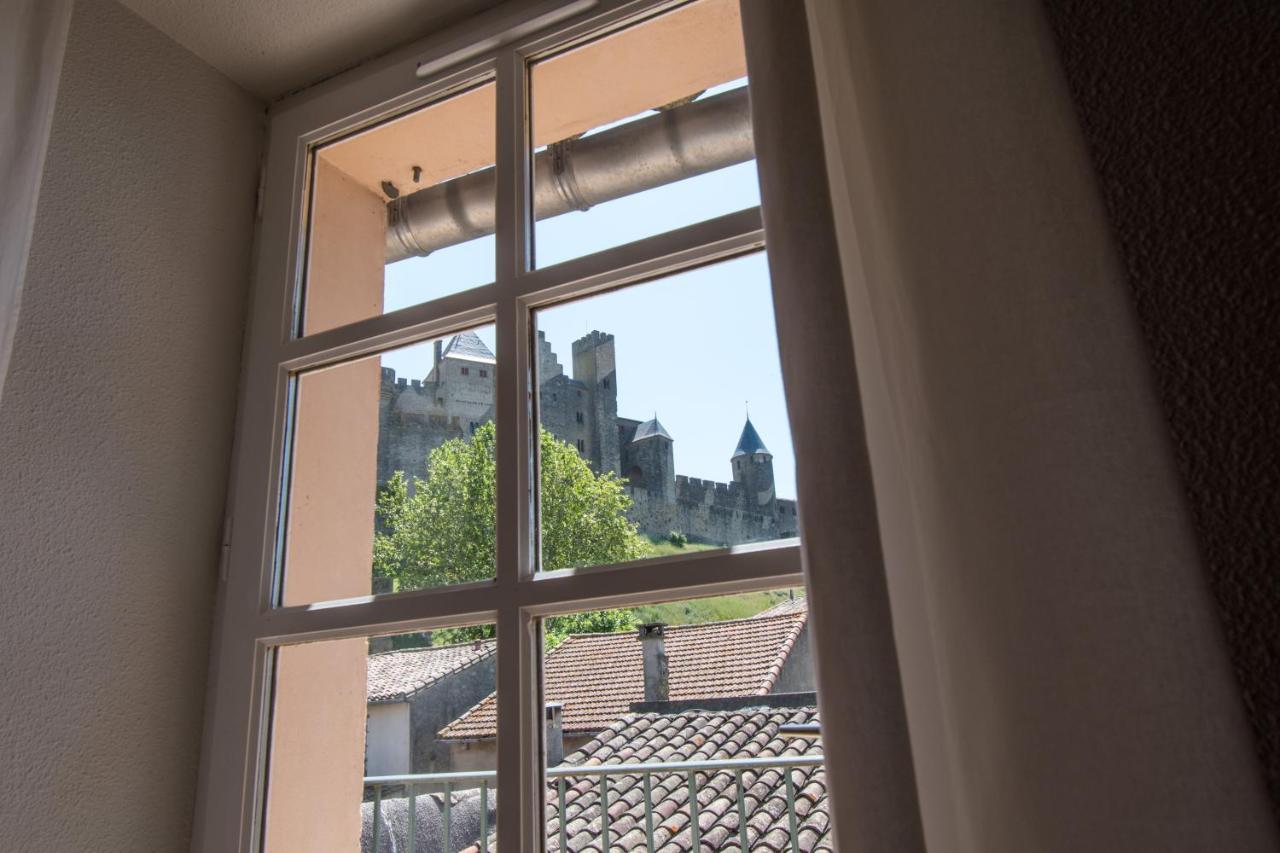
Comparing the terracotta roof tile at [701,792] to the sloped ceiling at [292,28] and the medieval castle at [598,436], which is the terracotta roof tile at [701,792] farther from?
the sloped ceiling at [292,28]

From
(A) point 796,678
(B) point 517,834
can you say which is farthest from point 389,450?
(A) point 796,678

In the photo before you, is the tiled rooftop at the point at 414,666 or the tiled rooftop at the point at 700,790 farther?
the tiled rooftop at the point at 414,666

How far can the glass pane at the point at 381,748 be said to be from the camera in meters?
1.18

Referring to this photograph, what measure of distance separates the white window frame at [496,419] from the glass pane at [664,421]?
3 cm

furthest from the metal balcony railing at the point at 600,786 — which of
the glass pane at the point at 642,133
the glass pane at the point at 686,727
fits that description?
the glass pane at the point at 642,133

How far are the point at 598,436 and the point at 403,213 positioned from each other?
22.3 inches

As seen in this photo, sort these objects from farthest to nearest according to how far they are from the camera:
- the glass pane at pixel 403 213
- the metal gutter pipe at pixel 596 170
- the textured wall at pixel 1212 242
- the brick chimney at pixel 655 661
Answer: the glass pane at pixel 403 213
the metal gutter pipe at pixel 596 170
the brick chimney at pixel 655 661
the textured wall at pixel 1212 242

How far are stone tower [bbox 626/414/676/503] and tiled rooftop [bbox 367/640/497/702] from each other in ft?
0.95

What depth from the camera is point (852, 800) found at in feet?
2.20

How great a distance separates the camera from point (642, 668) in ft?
3.63

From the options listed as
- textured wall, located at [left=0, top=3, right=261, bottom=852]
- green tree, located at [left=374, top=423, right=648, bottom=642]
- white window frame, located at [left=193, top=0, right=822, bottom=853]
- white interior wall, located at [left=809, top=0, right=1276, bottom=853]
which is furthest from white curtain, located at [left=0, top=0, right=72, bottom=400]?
white interior wall, located at [left=809, top=0, right=1276, bottom=853]

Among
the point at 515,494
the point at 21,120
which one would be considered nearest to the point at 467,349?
the point at 515,494

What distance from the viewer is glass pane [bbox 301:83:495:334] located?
1448mm

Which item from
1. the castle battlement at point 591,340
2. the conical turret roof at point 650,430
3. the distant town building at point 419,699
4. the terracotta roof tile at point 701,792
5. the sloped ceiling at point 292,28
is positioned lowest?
the terracotta roof tile at point 701,792
